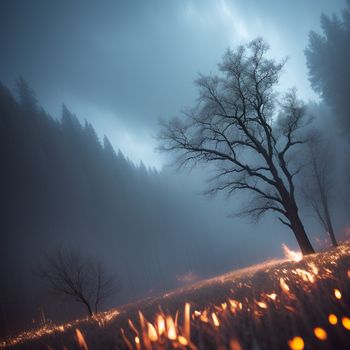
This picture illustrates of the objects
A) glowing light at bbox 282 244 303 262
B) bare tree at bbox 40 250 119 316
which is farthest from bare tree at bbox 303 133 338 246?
bare tree at bbox 40 250 119 316


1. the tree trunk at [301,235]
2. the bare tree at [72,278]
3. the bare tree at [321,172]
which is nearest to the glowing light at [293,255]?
the tree trunk at [301,235]

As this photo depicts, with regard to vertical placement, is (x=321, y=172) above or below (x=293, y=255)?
above

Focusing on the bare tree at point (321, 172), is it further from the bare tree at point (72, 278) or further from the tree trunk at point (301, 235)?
the bare tree at point (72, 278)

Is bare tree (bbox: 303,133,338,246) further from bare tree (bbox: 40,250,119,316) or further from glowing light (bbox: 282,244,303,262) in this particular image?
bare tree (bbox: 40,250,119,316)

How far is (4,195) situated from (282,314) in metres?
76.6

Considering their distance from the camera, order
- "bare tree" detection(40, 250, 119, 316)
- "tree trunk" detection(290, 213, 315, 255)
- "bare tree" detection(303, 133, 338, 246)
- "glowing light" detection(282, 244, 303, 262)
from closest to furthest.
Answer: "tree trunk" detection(290, 213, 315, 255) → "glowing light" detection(282, 244, 303, 262) → "bare tree" detection(40, 250, 119, 316) → "bare tree" detection(303, 133, 338, 246)

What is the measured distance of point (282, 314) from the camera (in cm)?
163

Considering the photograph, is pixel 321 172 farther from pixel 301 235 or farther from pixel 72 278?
pixel 72 278

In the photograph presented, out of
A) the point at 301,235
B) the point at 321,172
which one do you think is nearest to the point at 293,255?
the point at 321,172

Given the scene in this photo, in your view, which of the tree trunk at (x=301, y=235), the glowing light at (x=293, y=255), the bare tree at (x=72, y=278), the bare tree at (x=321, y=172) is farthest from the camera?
the bare tree at (x=321, y=172)

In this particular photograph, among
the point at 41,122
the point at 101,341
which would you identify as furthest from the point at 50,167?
the point at 101,341

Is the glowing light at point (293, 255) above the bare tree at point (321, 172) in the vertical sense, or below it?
below

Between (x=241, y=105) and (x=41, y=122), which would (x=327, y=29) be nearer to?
(x=241, y=105)

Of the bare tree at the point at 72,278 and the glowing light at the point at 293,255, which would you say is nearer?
the glowing light at the point at 293,255
